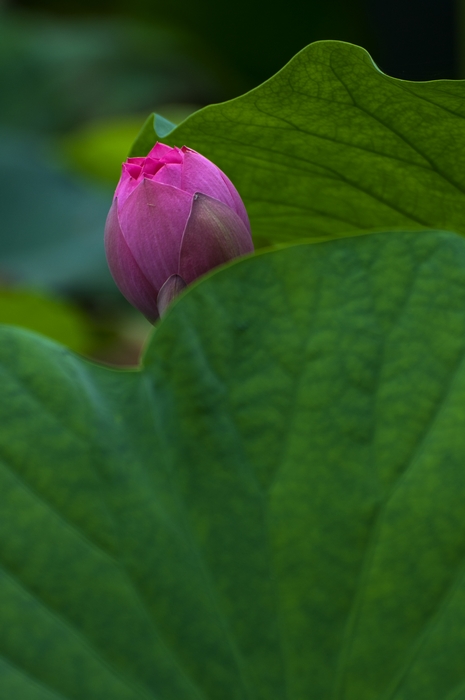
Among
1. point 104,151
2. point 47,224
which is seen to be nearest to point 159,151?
point 104,151

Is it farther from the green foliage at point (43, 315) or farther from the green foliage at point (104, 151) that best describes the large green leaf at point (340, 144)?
the green foliage at point (104, 151)

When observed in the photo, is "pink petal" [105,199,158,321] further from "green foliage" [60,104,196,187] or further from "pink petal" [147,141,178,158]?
"green foliage" [60,104,196,187]

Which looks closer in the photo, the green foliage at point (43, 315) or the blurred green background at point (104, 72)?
the green foliage at point (43, 315)

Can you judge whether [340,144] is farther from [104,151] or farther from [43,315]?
[104,151]

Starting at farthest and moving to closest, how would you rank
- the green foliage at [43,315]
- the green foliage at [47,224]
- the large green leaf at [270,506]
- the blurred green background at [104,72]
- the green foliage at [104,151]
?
the blurred green background at [104,72]
the green foliage at [47,224]
the green foliage at [104,151]
the green foliage at [43,315]
the large green leaf at [270,506]

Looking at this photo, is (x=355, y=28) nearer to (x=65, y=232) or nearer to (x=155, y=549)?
(x=65, y=232)

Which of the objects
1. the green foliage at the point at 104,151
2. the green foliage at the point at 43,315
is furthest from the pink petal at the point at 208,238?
the green foliage at the point at 104,151

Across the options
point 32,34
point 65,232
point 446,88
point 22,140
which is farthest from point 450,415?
point 32,34
